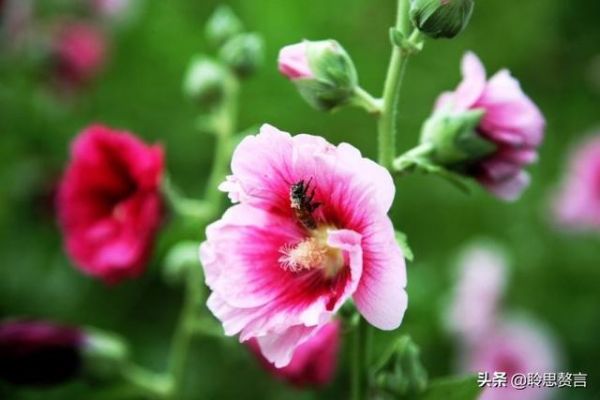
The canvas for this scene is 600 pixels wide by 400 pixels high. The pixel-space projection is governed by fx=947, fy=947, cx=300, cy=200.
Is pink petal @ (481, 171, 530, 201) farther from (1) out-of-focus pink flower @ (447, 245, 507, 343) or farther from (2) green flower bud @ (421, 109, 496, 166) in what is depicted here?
(1) out-of-focus pink flower @ (447, 245, 507, 343)

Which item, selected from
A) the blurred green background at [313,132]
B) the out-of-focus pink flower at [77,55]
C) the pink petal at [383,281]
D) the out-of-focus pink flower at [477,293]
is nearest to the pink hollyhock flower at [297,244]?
the pink petal at [383,281]

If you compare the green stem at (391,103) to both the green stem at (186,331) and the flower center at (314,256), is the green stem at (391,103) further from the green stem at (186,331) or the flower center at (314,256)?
the green stem at (186,331)

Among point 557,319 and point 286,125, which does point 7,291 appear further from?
point 557,319

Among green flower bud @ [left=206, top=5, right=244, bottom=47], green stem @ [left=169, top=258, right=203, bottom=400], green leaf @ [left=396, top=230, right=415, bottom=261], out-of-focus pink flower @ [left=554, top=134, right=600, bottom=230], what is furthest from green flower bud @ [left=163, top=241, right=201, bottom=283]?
out-of-focus pink flower @ [left=554, top=134, right=600, bottom=230]

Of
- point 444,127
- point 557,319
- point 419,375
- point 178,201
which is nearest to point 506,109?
point 444,127

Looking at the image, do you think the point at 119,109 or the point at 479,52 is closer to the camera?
the point at 119,109

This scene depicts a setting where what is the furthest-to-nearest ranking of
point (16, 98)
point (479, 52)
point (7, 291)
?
point (479, 52)
point (16, 98)
point (7, 291)

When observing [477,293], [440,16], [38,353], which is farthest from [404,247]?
[477,293]
